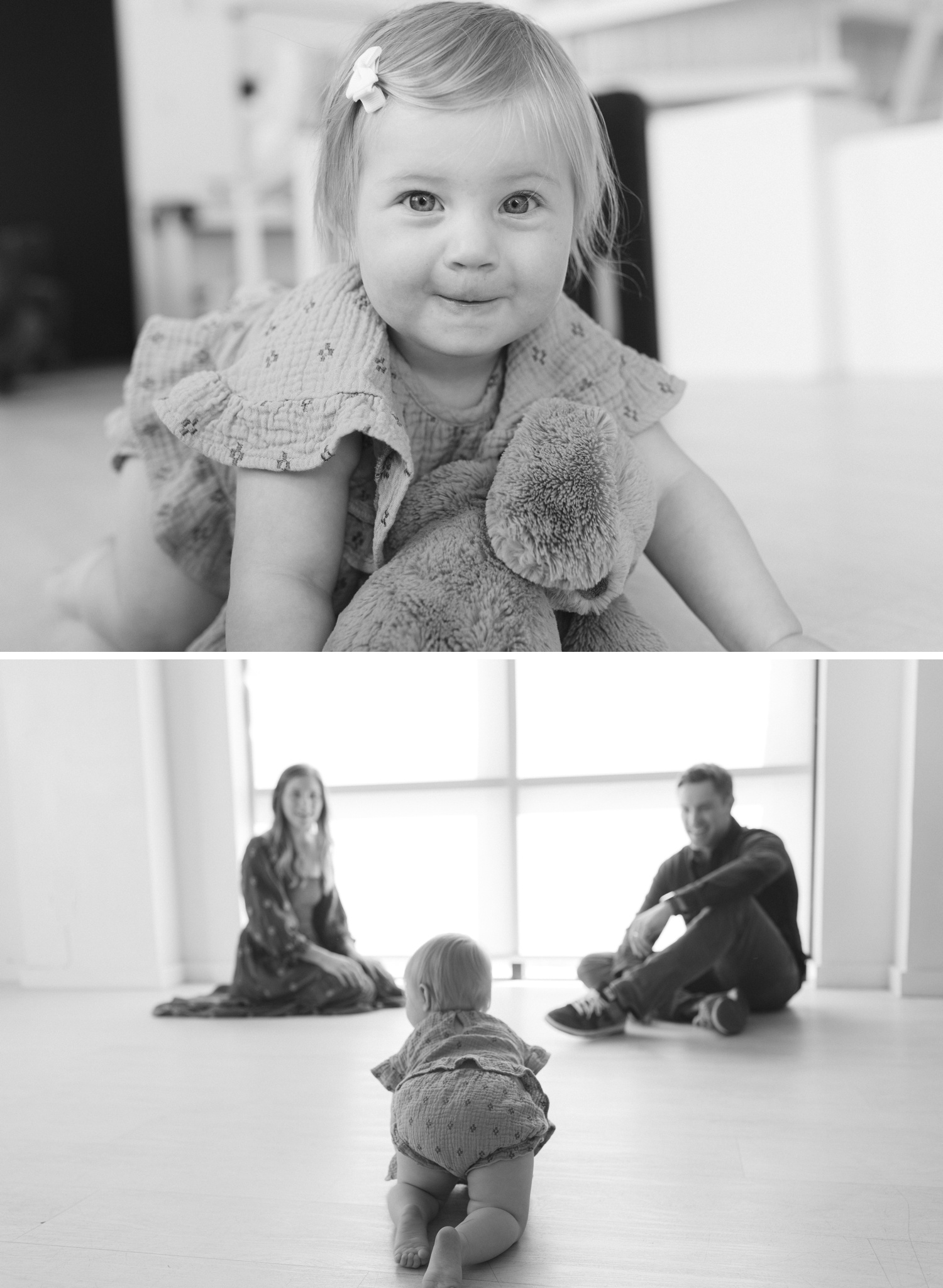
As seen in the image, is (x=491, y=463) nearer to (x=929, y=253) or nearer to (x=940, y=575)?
(x=940, y=575)

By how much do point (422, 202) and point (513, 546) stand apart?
0.13 metres

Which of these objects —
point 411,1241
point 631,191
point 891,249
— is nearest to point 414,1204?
point 411,1241

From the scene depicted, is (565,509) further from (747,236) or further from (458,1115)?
(747,236)

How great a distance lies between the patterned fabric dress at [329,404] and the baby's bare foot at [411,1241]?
0.25 m

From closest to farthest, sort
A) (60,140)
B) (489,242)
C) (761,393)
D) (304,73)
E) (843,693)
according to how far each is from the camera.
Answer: (489,242), (843,693), (304,73), (761,393), (60,140)

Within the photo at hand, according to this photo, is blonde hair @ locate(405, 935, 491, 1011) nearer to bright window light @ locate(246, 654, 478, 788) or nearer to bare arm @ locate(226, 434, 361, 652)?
bright window light @ locate(246, 654, 478, 788)

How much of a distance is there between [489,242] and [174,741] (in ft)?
1.04

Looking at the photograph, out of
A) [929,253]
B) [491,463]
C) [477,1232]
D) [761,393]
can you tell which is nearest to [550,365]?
[491,463]

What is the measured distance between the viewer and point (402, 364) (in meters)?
0.49

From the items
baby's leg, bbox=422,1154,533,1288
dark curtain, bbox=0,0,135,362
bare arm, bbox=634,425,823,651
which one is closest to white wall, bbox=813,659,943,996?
bare arm, bbox=634,425,823,651

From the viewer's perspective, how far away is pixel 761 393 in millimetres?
1103

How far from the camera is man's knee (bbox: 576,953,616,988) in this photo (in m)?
0.62

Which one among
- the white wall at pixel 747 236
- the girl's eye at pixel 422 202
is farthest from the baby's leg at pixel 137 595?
the white wall at pixel 747 236

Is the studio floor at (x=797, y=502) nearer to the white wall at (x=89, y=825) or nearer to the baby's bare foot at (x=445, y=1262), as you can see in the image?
the white wall at (x=89, y=825)
